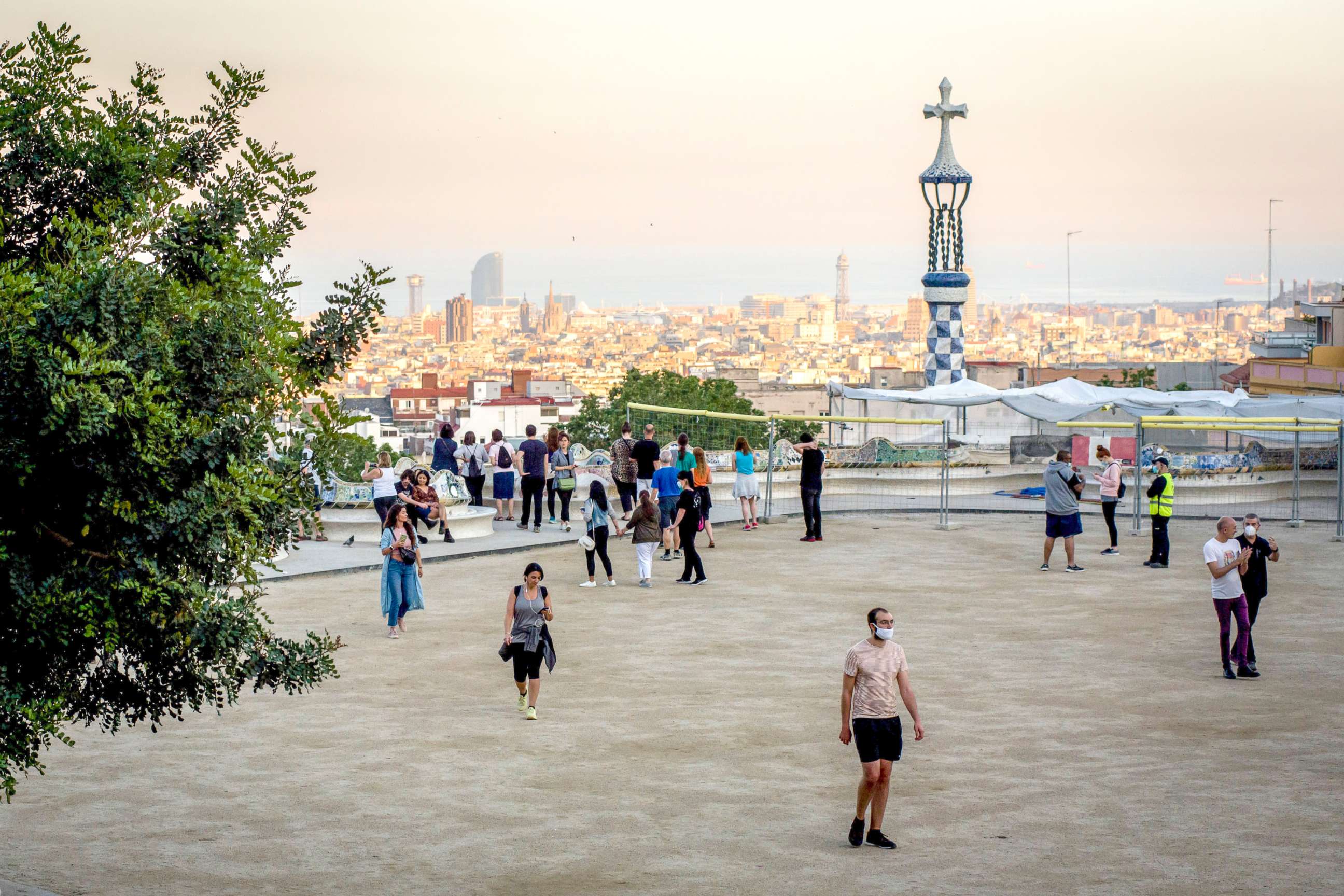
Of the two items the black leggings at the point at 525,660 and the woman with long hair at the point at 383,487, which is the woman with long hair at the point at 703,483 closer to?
the woman with long hair at the point at 383,487

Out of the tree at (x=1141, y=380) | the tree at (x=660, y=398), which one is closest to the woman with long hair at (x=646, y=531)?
the tree at (x=660, y=398)

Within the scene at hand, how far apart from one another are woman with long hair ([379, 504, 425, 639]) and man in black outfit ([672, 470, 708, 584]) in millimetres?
4142

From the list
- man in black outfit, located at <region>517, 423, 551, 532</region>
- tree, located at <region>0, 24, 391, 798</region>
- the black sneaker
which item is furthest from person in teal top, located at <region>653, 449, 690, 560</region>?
tree, located at <region>0, 24, 391, 798</region>

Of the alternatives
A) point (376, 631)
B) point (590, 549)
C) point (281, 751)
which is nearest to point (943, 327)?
point (590, 549)

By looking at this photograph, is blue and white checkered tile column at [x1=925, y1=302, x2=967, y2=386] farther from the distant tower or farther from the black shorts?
the black shorts

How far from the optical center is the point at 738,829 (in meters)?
9.28

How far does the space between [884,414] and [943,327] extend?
1226 inches

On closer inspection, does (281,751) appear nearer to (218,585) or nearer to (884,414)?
(218,585)

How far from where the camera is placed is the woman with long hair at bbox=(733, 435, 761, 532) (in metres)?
23.5

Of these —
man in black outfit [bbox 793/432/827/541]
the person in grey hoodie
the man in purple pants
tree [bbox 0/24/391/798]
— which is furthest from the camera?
man in black outfit [bbox 793/432/827/541]

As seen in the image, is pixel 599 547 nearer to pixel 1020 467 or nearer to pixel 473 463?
pixel 473 463

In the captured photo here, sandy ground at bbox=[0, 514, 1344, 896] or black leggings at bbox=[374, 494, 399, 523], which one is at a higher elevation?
black leggings at bbox=[374, 494, 399, 523]

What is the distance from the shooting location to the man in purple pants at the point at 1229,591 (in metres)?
13.3

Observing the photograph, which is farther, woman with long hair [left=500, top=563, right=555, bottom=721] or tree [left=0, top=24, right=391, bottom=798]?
woman with long hair [left=500, top=563, right=555, bottom=721]
